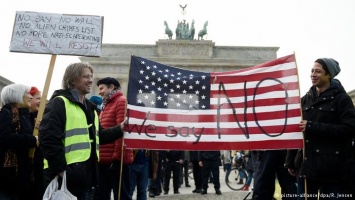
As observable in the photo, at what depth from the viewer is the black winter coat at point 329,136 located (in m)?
3.15

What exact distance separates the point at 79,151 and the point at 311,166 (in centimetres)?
194

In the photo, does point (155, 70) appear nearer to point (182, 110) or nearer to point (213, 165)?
point (182, 110)

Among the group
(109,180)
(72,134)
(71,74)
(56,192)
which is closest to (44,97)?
(71,74)

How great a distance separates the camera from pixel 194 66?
37281mm

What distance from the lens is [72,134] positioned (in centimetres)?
288

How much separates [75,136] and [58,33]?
169 centimetres

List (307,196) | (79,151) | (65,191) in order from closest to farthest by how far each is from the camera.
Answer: (65,191)
(79,151)
(307,196)

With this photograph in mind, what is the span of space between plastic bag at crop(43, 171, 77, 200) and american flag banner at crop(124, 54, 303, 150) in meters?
0.99

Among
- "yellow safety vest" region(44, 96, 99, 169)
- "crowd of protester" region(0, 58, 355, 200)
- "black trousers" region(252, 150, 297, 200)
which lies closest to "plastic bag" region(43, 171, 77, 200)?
"crowd of protester" region(0, 58, 355, 200)

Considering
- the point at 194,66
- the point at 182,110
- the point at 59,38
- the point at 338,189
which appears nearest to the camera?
the point at 338,189

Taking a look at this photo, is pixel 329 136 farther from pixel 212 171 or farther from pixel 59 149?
pixel 212 171

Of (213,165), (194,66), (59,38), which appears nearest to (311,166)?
(59,38)

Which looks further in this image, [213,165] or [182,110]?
[213,165]

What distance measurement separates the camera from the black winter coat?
3.15m
